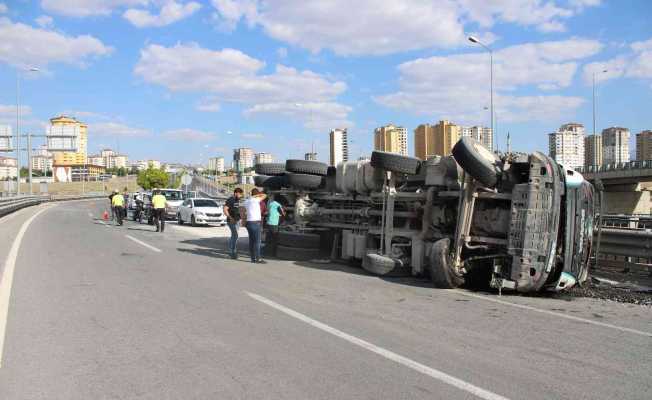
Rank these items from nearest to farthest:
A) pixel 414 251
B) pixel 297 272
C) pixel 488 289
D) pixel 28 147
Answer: pixel 488 289
pixel 414 251
pixel 297 272
pixel 28 147

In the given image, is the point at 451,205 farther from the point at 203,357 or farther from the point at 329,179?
the point at 203,357

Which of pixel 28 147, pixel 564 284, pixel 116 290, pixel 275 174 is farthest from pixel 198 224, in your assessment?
pixel 28 147

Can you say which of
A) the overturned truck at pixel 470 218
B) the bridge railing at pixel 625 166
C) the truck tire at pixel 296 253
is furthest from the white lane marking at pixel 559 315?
the bridge railing at pixel 625 166

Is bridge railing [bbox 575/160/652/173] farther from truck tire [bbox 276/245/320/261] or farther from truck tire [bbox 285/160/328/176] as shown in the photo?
truck tire [bbox 276/245/320/261]

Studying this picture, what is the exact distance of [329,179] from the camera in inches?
527

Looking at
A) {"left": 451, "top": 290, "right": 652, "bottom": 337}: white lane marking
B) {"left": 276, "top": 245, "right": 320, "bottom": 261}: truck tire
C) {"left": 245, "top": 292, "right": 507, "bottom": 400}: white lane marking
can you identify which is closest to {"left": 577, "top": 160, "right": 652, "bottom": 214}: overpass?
{"left": 276, "top": 245, "right": 320, "bottom": 261}: truck tire

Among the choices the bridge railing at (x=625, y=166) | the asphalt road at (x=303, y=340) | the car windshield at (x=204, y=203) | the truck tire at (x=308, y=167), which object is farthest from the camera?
the bridge railing at (x=625, y=166)

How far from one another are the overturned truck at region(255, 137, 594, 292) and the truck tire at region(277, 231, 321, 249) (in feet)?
2.44

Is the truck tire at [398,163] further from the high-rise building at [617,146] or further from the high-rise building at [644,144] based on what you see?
the high-rise building at [644,144]

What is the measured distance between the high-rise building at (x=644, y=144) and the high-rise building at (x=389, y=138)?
54.8 meters

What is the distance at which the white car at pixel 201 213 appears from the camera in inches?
1012

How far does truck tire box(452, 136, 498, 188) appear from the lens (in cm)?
897

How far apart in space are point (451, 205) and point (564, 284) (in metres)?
2.44

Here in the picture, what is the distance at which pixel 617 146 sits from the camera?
242ft
